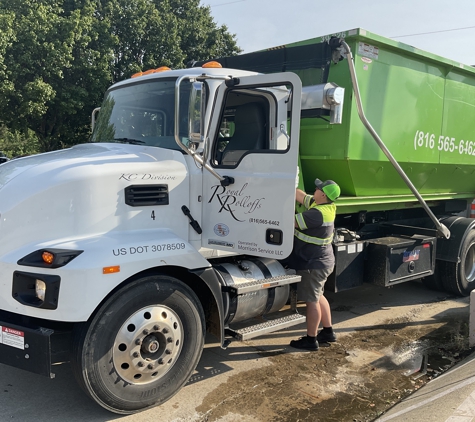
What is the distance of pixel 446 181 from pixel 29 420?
604cm

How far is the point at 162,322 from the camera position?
3533 mm

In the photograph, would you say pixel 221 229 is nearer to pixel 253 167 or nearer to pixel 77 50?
pixel 253 167

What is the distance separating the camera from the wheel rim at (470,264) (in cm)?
711

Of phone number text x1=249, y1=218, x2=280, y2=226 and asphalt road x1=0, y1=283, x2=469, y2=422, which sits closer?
asphalt road x1=0, y1=283, x2=469, y2=422

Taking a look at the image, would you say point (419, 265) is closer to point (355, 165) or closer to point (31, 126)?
point (355, 165)

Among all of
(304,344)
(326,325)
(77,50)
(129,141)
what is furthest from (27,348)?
(77,50)

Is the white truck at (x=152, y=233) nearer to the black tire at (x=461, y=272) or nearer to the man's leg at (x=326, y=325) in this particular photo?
the man's leg at (x=326, y=325)

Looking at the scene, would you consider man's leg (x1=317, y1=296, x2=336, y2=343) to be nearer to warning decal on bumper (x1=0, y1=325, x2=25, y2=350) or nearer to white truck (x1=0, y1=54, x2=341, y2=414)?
white truck (x1=0, y1=54, x2=341, y2=414)

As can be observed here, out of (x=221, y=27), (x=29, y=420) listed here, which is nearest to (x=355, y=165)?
(x=29, y=420)

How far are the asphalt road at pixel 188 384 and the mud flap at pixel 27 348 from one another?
56cm

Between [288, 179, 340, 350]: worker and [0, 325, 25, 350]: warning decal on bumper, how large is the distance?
2.53 meters

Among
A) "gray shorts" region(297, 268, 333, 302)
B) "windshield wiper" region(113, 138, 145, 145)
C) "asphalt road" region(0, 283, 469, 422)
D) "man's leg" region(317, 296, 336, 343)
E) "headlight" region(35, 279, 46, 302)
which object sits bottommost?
"asphalt road" region(0, 283, 469, 422)

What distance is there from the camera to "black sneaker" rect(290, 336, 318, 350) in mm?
4852

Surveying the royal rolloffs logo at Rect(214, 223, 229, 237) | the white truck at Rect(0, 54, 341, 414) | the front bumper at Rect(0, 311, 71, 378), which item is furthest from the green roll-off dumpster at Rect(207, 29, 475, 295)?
the front bumper at Rect(0, 311, 71, 378)
